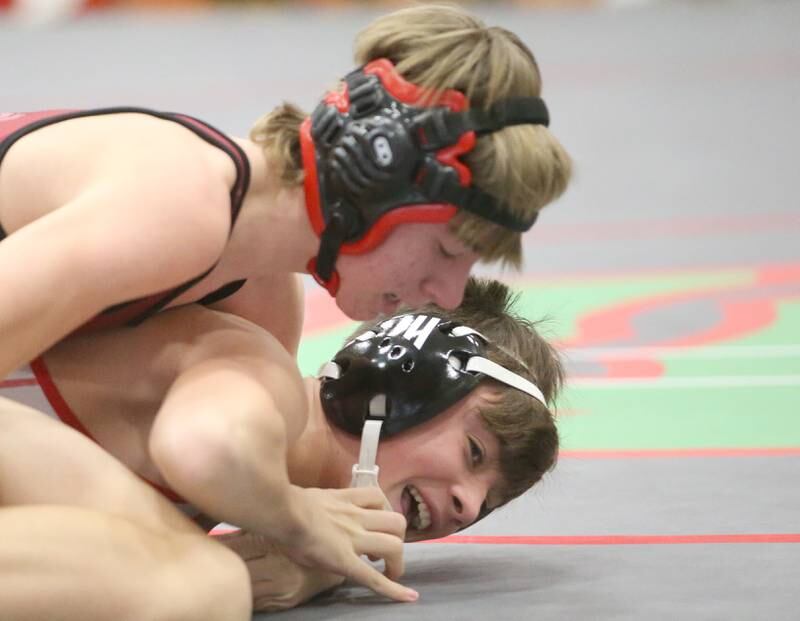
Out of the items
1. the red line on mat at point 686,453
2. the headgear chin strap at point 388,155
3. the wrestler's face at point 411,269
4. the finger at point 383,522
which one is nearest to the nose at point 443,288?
the wrestler's face at point 411,269

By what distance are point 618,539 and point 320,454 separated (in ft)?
2.42

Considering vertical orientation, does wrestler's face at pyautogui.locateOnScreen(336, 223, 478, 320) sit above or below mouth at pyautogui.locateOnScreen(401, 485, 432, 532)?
above

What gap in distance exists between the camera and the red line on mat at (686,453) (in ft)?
15.1

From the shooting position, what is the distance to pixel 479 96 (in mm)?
3211

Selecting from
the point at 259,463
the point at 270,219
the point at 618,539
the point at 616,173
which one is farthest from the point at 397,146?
the point at 616,173

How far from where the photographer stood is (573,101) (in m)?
13.3

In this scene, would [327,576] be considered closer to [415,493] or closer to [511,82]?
[415,493]

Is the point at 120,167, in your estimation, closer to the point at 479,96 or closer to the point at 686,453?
the point at 479,96

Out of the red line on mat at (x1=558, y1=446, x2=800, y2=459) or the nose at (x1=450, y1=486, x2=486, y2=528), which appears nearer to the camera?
the nose at (x1=450, y1=486, x2=486, y2=528)

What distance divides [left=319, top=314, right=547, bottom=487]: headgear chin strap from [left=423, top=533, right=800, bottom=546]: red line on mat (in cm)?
38

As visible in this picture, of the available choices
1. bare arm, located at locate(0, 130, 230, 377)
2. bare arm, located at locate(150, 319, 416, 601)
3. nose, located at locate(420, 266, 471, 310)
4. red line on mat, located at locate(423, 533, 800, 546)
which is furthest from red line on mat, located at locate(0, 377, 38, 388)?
red line on mat, located at locate(423, 533, 800, 546)

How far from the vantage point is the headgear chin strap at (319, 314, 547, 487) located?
3561 millimetres

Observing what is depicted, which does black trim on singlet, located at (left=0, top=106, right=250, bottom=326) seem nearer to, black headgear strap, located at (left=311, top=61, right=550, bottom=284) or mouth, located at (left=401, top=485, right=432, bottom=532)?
black headgear strap, located at (left=311, top=61, right=550, bottom=284)

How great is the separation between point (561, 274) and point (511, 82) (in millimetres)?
4261
